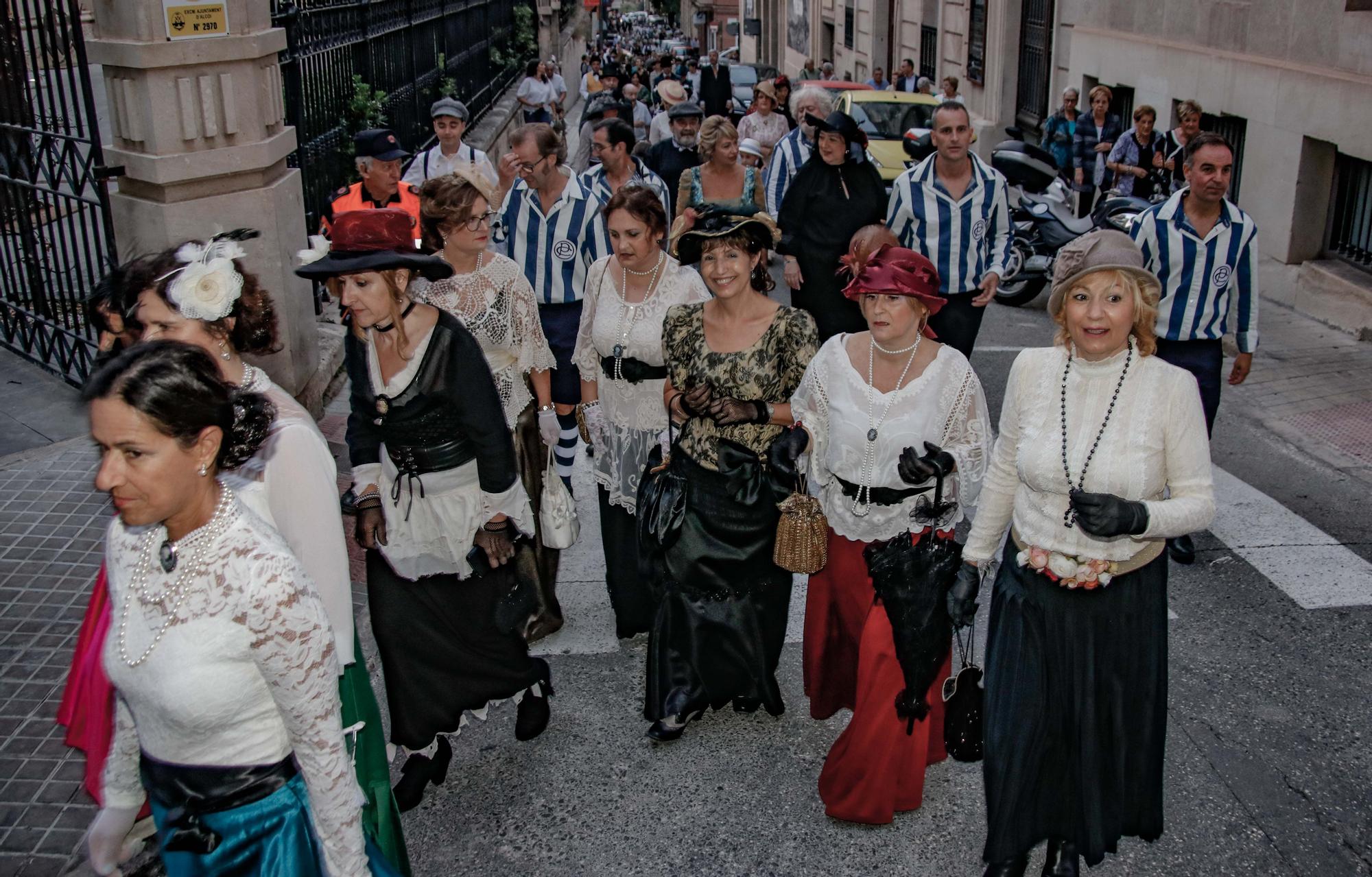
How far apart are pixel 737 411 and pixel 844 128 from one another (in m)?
3.68

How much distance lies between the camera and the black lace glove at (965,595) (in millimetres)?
4199

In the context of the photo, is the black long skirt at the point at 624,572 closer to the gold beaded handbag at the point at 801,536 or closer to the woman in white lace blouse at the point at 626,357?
the woman in white lace blouse at the point at 626,357

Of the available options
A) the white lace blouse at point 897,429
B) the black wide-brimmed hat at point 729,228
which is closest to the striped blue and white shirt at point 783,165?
the black wide-brimmed hat at point 729,228

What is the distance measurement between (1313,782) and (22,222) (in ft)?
26.3

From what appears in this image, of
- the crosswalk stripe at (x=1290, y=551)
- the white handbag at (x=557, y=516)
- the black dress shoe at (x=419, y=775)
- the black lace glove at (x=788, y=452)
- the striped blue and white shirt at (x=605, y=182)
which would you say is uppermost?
the striped blue and white shirt at (x=605, y=182)

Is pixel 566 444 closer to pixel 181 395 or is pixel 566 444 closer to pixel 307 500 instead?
pixel 307 500

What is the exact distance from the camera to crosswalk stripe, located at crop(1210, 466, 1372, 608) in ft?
21.0

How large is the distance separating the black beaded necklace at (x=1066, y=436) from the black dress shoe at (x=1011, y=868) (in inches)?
44.9

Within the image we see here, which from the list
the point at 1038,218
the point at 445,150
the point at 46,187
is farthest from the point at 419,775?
the point at 1038,218

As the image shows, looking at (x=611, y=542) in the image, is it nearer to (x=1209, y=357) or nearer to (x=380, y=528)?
(x=380, y=528)

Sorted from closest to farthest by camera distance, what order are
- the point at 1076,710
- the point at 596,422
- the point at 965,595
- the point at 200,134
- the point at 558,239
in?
1. the point at 1076,710
2. the point at 965,595
3. the point at 596,422
4. the point at 558,239
5. the point at 200,134

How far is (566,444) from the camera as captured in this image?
6766 mm

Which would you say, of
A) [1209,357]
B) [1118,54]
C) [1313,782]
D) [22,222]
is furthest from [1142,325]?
[1118,54]

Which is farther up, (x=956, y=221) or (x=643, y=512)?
(x=956, y=221)
